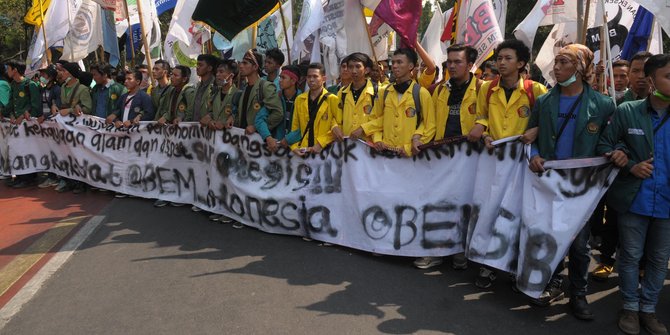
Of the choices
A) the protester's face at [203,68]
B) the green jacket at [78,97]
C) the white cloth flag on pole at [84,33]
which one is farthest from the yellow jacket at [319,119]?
the white cloth flag on pole at [84,33]

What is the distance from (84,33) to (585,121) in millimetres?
9602

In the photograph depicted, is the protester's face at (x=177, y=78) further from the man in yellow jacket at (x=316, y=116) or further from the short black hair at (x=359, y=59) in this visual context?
the short black hair at (x=359, y=59)

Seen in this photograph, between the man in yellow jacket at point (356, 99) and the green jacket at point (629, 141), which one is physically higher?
the man in yellow jacket at point (356, 99)

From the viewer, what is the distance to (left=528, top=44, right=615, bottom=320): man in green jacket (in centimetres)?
330

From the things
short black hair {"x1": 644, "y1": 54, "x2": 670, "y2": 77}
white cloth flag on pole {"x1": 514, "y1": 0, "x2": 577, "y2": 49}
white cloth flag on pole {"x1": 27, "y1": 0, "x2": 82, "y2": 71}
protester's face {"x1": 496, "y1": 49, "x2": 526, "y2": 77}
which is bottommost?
short black hair {"x1": 644, "y1": 54, "x2": 670, "y2": 77}

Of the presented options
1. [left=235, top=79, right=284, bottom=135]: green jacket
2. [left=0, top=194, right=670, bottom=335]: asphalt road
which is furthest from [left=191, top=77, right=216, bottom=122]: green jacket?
[left=0, top=194, right=670, bottom=335]: asphalt road

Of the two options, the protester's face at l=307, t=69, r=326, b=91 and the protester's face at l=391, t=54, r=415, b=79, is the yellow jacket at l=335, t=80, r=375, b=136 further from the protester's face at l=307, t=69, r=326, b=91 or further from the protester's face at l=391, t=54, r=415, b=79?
the protester's face at l=391, t=54, r=415, b=79

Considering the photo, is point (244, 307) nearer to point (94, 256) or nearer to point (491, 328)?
point (491, 328)

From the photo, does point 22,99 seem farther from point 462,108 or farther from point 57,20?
point 462,108

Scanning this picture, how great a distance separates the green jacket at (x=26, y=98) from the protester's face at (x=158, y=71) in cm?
217

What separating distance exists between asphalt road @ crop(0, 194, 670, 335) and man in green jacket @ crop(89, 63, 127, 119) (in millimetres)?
3345

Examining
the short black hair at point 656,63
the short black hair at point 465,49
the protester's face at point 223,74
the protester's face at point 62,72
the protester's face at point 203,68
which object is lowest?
the short black hair at point 656,63

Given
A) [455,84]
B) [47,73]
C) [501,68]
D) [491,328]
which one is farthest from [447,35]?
[47,73]

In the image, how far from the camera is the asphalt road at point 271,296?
128 inches
